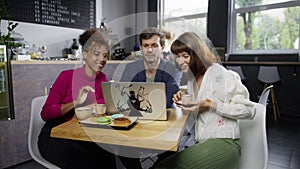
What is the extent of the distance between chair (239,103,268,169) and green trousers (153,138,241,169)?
0.38 feet

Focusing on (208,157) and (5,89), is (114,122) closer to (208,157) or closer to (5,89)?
(208,157)

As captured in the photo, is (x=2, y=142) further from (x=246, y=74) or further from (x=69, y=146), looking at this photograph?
(x=246, y=74)

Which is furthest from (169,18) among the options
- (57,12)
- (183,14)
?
(57,12)

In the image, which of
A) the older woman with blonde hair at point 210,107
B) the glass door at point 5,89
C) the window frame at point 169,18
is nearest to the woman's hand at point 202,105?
the older woman with blonde hair at point 210,107

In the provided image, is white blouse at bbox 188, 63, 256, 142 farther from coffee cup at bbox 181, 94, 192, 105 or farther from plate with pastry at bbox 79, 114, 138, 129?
plate with pastry at bbox 79, 114, 138, 129

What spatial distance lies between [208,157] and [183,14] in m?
4.58

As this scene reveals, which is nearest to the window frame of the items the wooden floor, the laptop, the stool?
the stool

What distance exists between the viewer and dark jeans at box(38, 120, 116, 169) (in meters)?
1.10

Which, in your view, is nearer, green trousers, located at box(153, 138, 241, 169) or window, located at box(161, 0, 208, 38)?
green trousers, located at box(153, 138, 241, 169)

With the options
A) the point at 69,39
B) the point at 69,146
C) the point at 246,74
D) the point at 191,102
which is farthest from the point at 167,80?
the point at 246,74

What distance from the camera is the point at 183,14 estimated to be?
509 cm

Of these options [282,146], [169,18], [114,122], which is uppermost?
[169,18]

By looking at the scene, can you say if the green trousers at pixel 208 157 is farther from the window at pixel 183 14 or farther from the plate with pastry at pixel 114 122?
the window at pixel 183 14

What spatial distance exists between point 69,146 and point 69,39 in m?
2.99
